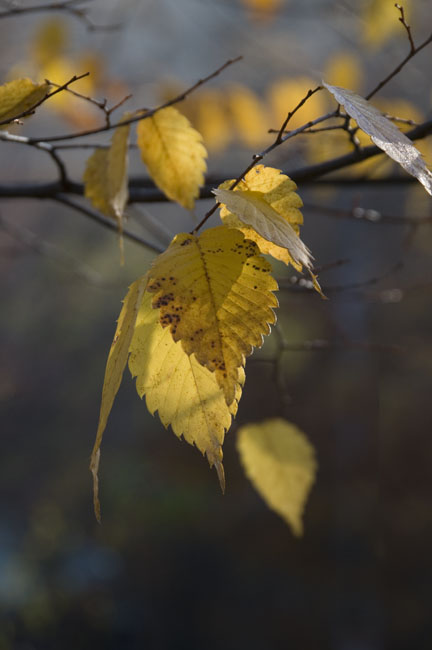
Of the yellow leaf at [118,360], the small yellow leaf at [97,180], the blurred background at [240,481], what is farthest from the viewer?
the blurred background at [240,481]

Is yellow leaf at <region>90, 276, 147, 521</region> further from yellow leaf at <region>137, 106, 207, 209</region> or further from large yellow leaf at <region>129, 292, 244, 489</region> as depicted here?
yellow leaf at <region>137, 106, 207, 209</region>

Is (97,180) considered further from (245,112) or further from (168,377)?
(245,112)

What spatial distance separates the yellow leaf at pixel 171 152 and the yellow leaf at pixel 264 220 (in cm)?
19

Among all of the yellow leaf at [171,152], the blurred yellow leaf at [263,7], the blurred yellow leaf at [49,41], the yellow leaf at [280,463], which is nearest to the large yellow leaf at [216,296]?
the yellow leaf at [171,152]

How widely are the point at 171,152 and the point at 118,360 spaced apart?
0.98 ft

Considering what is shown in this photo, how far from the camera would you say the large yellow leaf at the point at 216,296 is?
0.32 meters

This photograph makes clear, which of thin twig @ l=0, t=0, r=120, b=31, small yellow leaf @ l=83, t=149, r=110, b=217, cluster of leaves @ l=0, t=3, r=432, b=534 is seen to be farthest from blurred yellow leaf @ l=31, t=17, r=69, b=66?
cluster of leaves @ l=0, t=3, r=432, b=534

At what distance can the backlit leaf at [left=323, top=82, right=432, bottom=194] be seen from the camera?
0.30 metres

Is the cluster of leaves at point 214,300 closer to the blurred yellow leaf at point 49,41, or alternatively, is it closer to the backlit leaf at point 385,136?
the backlit leaf at point 385,136

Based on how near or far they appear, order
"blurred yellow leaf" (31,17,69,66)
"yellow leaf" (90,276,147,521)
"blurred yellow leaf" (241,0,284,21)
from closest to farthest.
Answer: "yellow leaf" (90,276,147,521) < "blurred yellow leaf" (31,17,69,66) < "blurred yellow leaf" (241,0,284,21)

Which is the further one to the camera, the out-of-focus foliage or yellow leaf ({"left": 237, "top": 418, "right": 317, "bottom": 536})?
yellow leaf ({"left": 237, "top": 418, "right": 317, "bottom": 536})

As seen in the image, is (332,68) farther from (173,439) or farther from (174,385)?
(173,439)

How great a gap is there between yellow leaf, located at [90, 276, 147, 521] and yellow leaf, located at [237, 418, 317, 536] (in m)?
0.43

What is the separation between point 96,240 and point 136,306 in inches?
203
